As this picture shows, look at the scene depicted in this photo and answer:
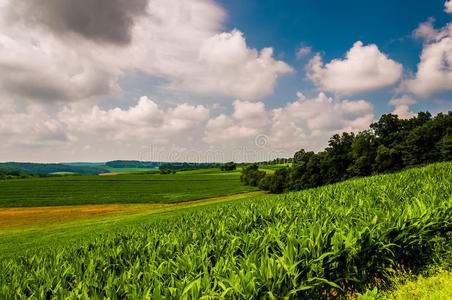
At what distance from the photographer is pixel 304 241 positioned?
331cm

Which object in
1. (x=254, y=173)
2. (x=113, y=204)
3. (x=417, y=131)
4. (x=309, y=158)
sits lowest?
(x=113, y=204)

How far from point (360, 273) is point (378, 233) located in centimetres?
76

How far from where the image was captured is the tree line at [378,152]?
1336 inches

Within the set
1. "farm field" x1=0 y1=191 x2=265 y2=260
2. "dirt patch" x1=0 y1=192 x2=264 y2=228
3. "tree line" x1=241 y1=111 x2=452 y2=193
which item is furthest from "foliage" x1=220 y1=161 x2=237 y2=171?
"farm field" x1=0 y1=191 x2=265 y2=260

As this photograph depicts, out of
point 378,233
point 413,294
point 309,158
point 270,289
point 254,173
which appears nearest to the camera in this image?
point 270,289

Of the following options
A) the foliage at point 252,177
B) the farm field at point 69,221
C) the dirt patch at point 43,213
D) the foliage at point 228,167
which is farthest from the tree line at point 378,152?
the foliage at point 228,167

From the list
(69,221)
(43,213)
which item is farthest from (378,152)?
(43,213)

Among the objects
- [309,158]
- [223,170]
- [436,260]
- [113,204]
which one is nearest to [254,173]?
[309,158]

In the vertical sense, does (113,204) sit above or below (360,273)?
below

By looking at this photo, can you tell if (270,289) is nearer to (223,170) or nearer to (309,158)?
(309,158)

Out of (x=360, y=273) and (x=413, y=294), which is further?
(x=360, y=273)

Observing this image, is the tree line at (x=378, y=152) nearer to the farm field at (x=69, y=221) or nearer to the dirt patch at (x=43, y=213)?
the farm field at (x=69, y=221)

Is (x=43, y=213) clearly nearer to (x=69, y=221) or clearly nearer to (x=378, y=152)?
(x=69, y=221)

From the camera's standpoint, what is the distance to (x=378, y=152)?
3641cm
